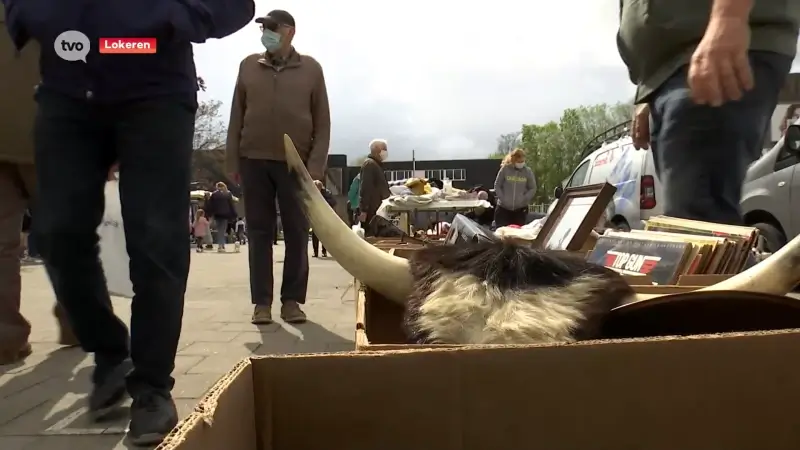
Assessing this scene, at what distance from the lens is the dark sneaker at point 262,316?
4.45 metres

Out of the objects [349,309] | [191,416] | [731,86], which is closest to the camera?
[191,416]

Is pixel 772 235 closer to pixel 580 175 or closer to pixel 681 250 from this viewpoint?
pixel 580 175

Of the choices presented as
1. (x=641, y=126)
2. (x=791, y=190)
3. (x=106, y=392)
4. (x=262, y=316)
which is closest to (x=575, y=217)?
(x=641, y=126)

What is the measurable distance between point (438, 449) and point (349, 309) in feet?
14.5

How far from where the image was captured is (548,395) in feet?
2.70

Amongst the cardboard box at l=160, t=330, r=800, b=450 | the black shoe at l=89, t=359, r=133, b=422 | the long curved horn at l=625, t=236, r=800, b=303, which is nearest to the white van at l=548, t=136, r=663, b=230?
the black shoe at l=89, t=359, r=133, b=422

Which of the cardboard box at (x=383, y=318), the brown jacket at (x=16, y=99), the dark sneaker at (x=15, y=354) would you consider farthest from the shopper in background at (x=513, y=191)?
the cardboard box at (x=383, y=318)

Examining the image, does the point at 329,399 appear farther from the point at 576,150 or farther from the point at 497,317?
the point at 576,150

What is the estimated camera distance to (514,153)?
35.0 ft

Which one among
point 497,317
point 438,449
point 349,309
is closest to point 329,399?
point 438,449

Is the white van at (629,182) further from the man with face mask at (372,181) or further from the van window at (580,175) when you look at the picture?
the man with face mask at (372,181)

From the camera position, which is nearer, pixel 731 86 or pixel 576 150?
pixel 731 86

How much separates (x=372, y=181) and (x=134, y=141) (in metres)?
6.84

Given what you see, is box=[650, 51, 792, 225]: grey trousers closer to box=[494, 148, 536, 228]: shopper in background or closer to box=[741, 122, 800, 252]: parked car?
box=[741, 122, 800, 252]: parked car
